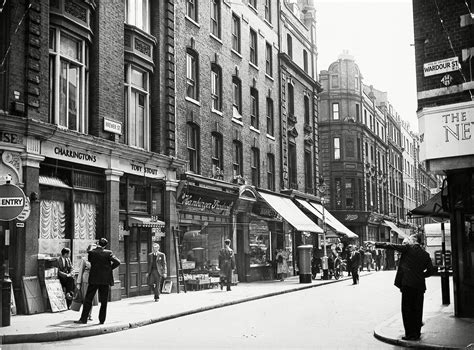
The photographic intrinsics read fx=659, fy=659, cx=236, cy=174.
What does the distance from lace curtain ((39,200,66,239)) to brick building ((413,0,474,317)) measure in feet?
31.3

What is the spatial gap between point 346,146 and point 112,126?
131ft

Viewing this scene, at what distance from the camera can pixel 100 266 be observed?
13789 millimetres

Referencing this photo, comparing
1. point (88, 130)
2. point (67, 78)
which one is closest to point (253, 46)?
point (88, 130)

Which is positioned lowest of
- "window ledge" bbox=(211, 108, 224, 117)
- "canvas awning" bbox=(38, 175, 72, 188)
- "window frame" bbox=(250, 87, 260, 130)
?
"canvas awning" bbox=(38, 175, 72, 188)

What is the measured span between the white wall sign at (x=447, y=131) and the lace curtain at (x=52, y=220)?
9.53 meters

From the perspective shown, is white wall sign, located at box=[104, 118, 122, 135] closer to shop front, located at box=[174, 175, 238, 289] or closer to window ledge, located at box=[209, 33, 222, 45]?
shop front, located at box=[174, 175, 238, 289]

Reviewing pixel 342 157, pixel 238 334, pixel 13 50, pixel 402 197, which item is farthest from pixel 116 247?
pixel 402 197

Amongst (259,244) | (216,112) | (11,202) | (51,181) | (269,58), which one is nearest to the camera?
(11,202)

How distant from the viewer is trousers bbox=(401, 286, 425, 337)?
36.6ft

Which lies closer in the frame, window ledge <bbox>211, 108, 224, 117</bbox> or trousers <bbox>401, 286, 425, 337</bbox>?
trousers <bbox>401, 286, 425, 337</bbox>

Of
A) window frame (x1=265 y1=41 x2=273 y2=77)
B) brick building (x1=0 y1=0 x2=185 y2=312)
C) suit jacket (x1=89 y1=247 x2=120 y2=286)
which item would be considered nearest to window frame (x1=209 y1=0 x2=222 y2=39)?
brick building (x1=0 y1=0 x2=185 y2=312)

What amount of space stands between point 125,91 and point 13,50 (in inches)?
227

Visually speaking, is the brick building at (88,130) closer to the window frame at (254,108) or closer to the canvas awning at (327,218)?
the window frame at (254,108)

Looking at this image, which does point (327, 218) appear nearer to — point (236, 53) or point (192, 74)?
point (236, 53)
